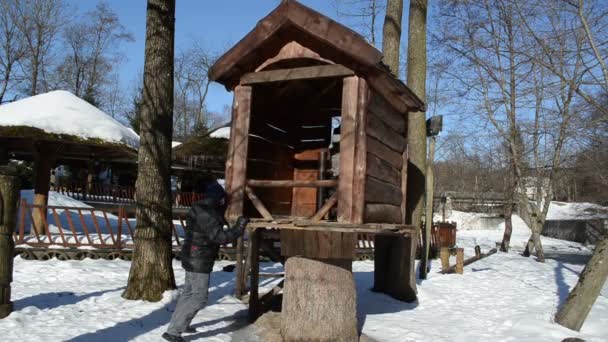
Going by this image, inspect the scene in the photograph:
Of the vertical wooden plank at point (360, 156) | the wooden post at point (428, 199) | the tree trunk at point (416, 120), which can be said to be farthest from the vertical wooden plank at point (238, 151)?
the wooden post at point (428, 199)

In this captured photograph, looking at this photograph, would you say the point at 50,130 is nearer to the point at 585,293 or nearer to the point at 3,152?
the point at 3,152

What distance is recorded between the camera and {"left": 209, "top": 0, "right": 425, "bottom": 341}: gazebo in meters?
5.47

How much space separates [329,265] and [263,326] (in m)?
1.42

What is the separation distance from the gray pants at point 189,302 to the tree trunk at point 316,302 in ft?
3.63

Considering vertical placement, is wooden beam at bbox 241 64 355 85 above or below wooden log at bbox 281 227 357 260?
above

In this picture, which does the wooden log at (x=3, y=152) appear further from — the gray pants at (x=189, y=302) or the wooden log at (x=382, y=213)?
the wooden log at (x=382, y=213)

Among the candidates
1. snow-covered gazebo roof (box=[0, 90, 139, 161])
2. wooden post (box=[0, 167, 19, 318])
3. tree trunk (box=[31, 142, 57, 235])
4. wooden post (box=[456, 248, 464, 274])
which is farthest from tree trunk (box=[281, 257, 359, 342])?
tree trunk (box=[31, 142, 57, 235])

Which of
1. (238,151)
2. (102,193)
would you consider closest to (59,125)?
(238,151)

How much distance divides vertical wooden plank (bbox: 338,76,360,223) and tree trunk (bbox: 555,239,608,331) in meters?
3.84

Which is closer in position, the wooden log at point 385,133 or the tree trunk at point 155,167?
the wooden log at point 385,133

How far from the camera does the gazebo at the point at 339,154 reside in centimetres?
547

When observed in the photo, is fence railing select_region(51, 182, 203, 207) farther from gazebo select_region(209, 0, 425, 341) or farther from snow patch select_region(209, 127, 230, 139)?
gazebo select_region(209, 0, 425, 341)

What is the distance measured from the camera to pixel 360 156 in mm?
5496

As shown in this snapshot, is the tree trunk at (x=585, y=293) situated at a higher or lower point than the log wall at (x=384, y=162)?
lower
